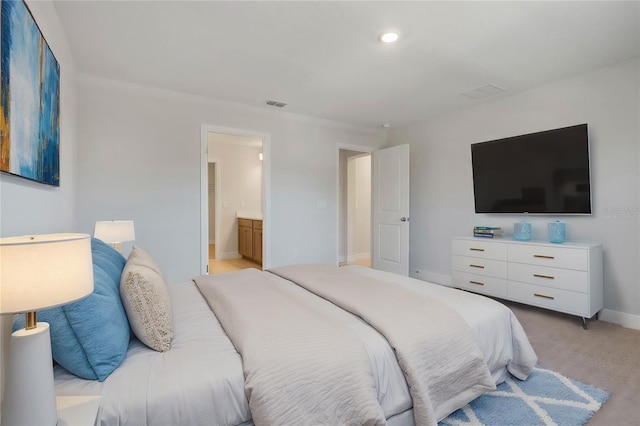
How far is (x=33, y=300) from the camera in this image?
76cm

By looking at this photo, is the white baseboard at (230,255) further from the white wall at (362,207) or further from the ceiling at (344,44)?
the ceiling at (344,44)

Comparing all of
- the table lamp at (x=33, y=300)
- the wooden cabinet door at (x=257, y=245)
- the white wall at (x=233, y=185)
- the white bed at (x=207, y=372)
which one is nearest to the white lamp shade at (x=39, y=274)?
the table lamp at (x=33, y=300)

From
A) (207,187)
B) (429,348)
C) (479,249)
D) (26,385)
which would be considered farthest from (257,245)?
(26,385)

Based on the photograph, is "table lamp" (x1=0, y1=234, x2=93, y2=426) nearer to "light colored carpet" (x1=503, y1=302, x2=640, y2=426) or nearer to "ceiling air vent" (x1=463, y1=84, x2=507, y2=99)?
"light colored carpet" (x1=503, y1=302, x2=640, y2=426)

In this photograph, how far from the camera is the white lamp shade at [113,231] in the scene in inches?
96.3

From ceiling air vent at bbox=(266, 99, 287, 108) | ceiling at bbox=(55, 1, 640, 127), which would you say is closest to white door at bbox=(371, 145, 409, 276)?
ceiling at bbox=(55, 1, 640, 127)

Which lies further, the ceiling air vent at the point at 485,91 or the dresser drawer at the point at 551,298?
the ceiling air vent at the point at 485,91

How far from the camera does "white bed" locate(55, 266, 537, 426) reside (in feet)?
3.28

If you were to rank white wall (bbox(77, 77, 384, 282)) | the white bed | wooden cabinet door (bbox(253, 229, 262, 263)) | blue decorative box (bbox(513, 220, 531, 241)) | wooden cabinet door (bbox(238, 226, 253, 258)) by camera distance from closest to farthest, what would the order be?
the white bed
white wall (bbox(77, 77, 384, 282))
blue decorative box (bbox(513, 220, 531, 241))
wooden cabinet door (bbox(253, 229, 262, 263))
wooden cabinet door (bbox(238, 226, 253, 258))

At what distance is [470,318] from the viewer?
167 centimetres

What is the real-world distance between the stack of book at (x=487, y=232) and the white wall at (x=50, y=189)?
3949 millimetres

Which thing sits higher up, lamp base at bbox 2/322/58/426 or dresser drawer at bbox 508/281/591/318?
lamp base at bbox 2/322/58/426

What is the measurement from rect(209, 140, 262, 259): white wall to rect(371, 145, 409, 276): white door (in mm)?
2755

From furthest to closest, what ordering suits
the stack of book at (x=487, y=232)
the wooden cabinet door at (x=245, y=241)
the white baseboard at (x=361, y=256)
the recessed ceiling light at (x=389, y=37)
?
the white baseboard at (x=361, y=256) < the wooden cabinet door at (x=245, y=241) < the stack of book at (x=487, y=232) < the recessed ceiling light at (x=389, y=37)
